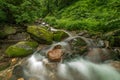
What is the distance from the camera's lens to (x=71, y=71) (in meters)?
6.89

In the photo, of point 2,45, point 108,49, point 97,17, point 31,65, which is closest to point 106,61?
point 108,49

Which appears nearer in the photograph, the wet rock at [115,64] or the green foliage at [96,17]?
the wet rock at [115,64]

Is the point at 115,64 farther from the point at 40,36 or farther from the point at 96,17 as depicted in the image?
the point at 96,17

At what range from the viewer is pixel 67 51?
26.6 ft

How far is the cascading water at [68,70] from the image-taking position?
6.54 m

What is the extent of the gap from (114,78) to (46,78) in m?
2.54

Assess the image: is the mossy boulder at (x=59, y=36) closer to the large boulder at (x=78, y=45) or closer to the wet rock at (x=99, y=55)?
the large boulder at (x=78, y=45)

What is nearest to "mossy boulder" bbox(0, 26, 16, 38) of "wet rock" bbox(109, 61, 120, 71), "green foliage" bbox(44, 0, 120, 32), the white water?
the white water

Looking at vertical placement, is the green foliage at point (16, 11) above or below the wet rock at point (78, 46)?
above

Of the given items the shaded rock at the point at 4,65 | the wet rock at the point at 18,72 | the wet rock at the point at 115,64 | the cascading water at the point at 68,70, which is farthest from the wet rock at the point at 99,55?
the shaded rock at the point at 4,65

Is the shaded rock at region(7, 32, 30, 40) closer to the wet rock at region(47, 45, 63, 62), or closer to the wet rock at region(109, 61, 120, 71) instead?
the wet rock at region(47, 45, 63, 62)

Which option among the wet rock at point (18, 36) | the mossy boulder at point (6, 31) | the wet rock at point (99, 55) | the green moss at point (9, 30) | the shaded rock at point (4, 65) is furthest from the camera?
the green moss at point (9, 30)

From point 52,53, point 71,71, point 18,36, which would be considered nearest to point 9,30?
point 18,36

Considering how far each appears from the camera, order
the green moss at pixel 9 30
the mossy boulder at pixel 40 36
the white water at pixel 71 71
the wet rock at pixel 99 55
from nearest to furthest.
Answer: the white water at pixel 71 71 < the wet rock at pixel 99 55 < the mossy boulder at pixel 40 36 < the green moss at pixel 9 30
